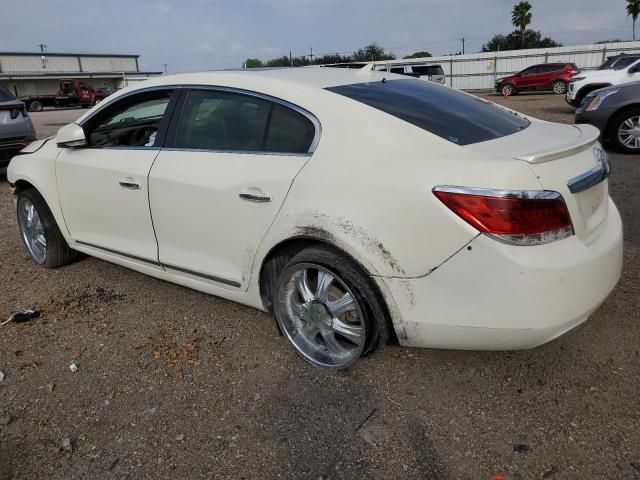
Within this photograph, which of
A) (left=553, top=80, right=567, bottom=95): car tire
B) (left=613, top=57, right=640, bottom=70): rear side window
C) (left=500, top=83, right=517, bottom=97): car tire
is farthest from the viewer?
(left=500, top=83, right=517, bottom=97): car tire

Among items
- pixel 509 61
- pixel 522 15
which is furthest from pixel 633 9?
pixel 509 61

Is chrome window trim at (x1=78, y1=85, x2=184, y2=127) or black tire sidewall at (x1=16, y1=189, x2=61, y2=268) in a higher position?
chrome window trim at (x1=78, y1=85, x2=184, y2=127)

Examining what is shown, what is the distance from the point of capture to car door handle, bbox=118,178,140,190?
11.6ft

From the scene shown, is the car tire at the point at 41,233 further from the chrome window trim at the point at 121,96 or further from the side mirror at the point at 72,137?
the chrome window trim at the point at 121,96

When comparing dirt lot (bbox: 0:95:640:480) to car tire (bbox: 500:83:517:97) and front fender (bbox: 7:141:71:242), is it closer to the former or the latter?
front fender (bbox: 7:141:71:242)

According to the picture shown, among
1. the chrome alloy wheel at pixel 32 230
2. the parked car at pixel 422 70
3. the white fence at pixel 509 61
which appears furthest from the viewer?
the white fence at pixel 509 61

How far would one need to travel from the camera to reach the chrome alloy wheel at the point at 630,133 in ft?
28.4

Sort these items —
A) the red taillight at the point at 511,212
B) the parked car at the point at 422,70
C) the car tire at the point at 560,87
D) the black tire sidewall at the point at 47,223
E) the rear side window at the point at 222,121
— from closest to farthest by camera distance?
the red taillight at the point at 511,212 → the rear side window at the point at 222,121 → the black tire sidewall at the point at 47,223 → the parked car at the point at 422,70 → the car tire at the point at 560,87

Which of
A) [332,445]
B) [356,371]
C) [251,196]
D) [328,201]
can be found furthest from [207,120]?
[332,445]

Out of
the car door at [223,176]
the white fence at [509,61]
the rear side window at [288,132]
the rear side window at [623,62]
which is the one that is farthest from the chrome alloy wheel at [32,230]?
the white fence at [509,61]

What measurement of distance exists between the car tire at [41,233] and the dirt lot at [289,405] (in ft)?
3.33

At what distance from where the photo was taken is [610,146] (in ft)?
30.2

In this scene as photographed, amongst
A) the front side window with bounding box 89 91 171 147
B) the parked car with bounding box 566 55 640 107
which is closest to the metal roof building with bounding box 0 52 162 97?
the parked car with bounding box 566 55 640 107

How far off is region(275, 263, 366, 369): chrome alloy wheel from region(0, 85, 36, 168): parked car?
7.99 metres
